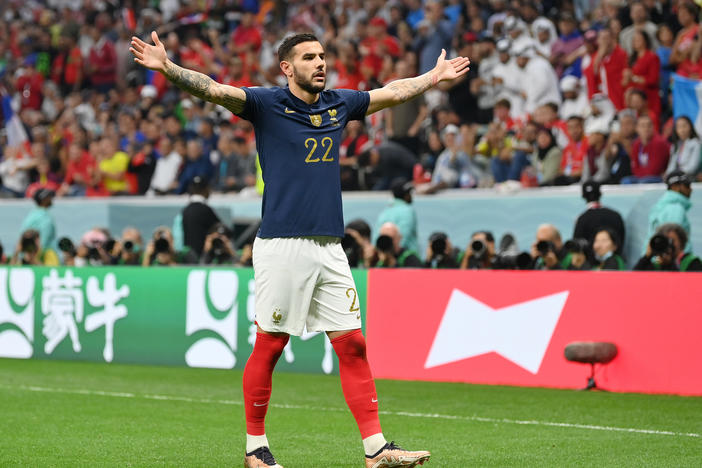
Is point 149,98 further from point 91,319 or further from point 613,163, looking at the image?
point 613,163

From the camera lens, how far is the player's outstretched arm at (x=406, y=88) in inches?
269

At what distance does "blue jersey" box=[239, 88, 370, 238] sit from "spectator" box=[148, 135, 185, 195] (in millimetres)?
13980

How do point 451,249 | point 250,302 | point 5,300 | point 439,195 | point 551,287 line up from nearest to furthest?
1. point 551,287
2. point 250,302
3. point 451,249
4. point 5,300
5. point 439,195

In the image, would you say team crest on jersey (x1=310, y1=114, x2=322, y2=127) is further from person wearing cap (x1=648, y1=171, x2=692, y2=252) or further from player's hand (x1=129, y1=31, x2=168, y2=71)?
person wearing cap (x1=648, y1=171, x2=692, y2=252)

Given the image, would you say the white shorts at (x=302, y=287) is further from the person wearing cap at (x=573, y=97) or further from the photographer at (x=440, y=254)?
the person wearing cap at (x=573, y=97)

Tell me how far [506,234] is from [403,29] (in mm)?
5320

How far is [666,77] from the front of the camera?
15914mm

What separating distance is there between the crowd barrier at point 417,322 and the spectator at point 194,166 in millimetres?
5011

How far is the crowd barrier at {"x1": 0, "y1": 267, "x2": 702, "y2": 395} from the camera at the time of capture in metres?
10.9

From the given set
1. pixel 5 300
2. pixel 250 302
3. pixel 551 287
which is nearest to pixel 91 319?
pixel 5 300

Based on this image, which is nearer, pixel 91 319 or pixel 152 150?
pixel 91 319

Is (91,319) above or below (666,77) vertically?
below

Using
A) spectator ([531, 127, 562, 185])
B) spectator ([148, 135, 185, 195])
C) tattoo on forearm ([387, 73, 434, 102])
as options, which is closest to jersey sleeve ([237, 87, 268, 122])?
tattoo on forearm ([387, 73, 434, 102])

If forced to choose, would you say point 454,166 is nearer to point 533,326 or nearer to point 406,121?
point 406,121
